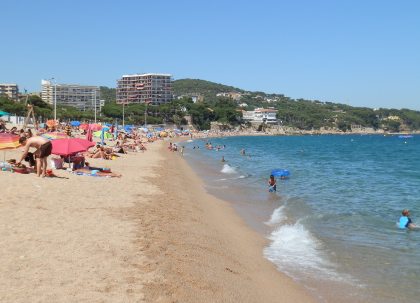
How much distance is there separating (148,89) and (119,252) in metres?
175

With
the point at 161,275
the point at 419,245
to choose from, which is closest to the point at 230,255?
the point at 161,275

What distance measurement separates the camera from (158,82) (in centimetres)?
17950

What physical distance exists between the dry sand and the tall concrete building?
166m

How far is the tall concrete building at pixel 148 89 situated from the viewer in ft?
585

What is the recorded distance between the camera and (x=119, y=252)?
754cm

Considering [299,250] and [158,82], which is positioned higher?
[158,82]

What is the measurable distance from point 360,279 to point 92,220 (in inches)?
225

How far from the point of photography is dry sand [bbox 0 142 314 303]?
5840 mm

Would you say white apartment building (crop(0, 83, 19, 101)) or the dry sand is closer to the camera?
the dry sand

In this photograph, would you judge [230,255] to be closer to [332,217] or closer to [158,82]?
[332,217]

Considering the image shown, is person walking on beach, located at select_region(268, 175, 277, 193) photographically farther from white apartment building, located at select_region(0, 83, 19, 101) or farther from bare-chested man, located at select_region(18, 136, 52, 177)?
white apartment building, located at select_region(0, 83, 19, 101)

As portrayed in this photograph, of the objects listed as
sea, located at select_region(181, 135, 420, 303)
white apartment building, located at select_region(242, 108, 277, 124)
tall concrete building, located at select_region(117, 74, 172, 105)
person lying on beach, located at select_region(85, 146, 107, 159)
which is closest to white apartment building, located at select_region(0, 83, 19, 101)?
tall concrete building, located at select_region(117, 74, 172, 105)

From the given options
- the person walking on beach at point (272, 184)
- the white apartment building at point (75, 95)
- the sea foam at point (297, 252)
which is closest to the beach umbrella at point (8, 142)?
the sea foam at point (297, 252)

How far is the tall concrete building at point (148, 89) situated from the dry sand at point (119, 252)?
166 metres
